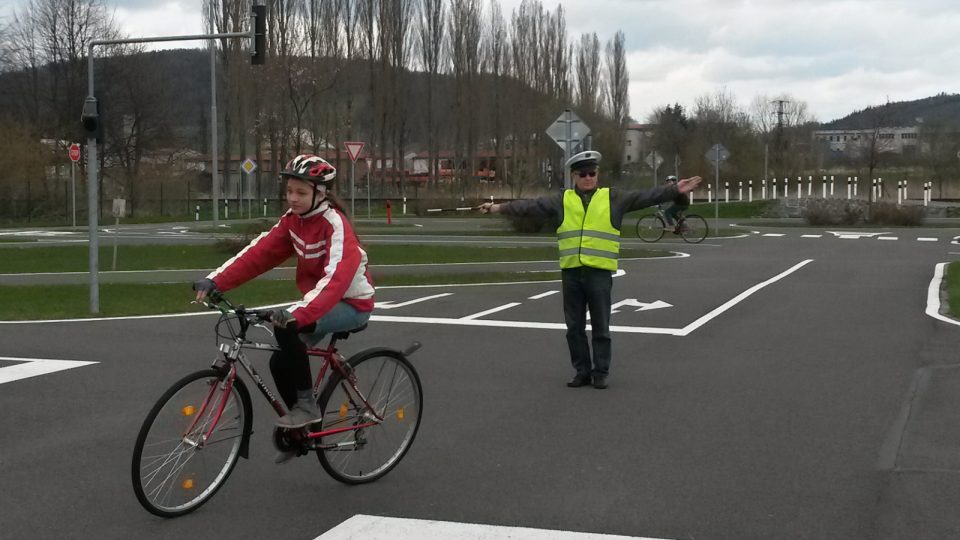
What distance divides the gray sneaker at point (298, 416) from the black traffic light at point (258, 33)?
1560 centimetres

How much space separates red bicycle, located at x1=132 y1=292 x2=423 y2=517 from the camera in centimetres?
518

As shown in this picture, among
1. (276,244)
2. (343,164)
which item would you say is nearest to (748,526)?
(276,244)

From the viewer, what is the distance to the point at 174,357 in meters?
10.6

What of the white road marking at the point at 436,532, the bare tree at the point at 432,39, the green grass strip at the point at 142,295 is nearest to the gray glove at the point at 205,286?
the white road marking at the point at 436,532

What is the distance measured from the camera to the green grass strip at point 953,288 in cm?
1467

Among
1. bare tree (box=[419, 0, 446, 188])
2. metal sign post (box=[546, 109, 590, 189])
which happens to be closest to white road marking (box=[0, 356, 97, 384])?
metal sign post (box=[546, 109, 590, 189])

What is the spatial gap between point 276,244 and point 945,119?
2931 inches

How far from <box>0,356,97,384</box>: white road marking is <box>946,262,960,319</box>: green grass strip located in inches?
395

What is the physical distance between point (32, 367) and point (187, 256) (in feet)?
58.3

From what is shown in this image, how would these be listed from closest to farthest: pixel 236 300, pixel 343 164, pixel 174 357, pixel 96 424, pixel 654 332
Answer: pixel 96 424
pixel 174 357
pixel 654 332
pixel 236 300
pixel 343 164

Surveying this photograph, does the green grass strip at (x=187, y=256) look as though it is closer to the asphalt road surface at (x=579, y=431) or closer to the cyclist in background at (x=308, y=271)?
the asphalt road surface at (x=579, y=431)

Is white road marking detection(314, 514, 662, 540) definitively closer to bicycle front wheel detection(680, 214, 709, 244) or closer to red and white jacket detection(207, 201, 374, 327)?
red and white jacket detection(207, 201, 374, 327)

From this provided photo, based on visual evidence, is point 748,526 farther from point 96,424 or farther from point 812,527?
point 96,424

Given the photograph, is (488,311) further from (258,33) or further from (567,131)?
(567,131)
